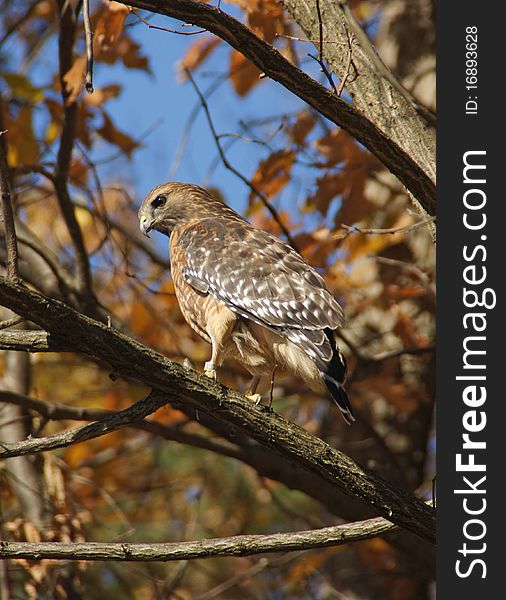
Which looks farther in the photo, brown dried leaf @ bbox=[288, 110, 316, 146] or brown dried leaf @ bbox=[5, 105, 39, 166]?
brown dried leaf @ bbox=[5, 105, 39, 166]

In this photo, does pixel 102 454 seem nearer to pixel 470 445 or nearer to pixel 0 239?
pixel 0 239

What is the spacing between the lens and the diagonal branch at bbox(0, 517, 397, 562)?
9.60ft

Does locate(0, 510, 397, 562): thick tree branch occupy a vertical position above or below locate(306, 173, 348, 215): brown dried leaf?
below

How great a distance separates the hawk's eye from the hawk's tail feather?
1933 mm

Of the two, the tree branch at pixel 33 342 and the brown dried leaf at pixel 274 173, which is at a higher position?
the brown dried leaf at pixel 274 173

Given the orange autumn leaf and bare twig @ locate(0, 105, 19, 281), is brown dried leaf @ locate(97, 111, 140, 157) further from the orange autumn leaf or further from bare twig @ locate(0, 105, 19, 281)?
bare twig @ locate(0, 105, 19, 281)

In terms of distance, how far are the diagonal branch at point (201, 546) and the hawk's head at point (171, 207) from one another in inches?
99.3

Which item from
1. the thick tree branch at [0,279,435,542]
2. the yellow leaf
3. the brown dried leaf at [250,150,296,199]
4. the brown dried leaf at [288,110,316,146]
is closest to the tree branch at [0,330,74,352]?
the thick tree branch at [0,279,435,542]

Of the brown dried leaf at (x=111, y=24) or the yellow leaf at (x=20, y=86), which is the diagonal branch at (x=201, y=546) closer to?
the brown dried leaf at (x=111, y=24)

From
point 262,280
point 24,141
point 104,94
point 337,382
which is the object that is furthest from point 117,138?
point 337,382

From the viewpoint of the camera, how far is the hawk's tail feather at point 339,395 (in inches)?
148

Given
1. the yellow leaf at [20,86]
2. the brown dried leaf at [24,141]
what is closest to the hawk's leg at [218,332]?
the brown dried leaf at [24,141]

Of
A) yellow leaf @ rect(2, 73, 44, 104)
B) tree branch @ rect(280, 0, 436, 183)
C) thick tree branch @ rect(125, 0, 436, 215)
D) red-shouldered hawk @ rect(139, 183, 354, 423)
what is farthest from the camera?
yellow leaf @ rect(2, 73, 44, 104)

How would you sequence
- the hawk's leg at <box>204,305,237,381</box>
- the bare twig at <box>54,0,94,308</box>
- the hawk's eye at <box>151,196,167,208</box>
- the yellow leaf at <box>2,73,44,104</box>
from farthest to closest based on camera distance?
the yellow leaf at <box>2,73,44,104</box>, the hawk's eye at <box>151,196,167,208</box>, the bare twig at <box>54,0,94,308</box>, the hawk's leg at <box>204,305,237,381</box>
